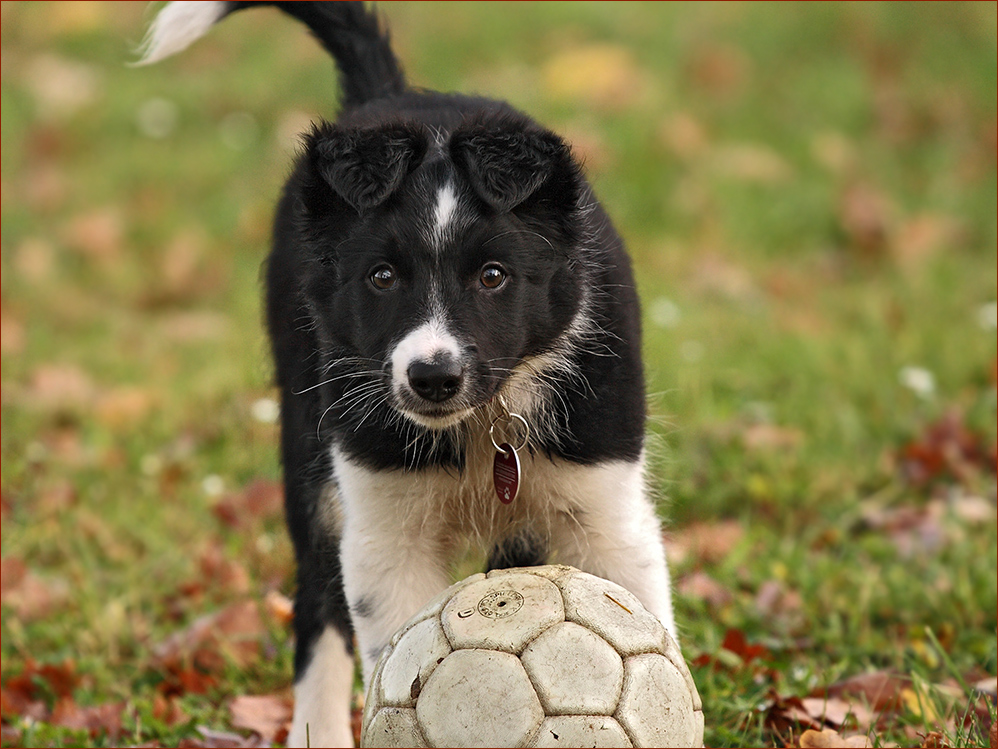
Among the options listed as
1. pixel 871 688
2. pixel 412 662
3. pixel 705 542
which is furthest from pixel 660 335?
pixel 412 662

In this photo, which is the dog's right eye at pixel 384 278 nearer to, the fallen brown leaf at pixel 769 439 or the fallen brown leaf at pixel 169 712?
the fallen brown leaf at pixel 169 712

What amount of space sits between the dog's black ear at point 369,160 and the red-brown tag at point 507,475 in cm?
70

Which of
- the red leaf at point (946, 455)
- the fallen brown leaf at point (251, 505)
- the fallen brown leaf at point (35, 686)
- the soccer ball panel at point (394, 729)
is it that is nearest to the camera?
the soccer ball panel at point (394, 729)

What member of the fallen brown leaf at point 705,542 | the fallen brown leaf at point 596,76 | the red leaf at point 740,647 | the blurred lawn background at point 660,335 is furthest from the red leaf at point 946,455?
the fallen brown leaf at point 596,76

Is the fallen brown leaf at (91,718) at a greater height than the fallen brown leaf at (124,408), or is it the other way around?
the fallen brown leaf at (91,718)

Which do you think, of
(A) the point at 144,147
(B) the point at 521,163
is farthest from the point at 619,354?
(A) the point at 144,147

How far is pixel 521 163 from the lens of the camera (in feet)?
9.46

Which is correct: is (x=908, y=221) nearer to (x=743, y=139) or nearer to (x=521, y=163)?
(x=743, y=139)

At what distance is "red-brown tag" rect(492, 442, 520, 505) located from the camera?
306cm

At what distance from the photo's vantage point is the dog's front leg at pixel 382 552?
3.01 metres

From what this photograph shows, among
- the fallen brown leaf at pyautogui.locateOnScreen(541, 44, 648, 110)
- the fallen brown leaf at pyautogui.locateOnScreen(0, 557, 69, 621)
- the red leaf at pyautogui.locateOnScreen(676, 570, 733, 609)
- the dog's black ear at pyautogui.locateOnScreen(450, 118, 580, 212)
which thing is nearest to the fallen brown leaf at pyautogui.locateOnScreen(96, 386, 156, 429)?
the fallen brown leaf at pyautogui.locateOnScreen(0, 557, 69, 621)

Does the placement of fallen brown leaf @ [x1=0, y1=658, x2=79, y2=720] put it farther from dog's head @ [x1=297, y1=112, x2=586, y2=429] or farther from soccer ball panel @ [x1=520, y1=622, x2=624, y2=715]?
soccer ball panel @ [x1=520, y1=622, x2=624, y2=715]

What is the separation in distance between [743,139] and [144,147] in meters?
4.45

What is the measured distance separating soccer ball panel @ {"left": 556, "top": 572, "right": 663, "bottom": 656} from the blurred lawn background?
0.82 m
